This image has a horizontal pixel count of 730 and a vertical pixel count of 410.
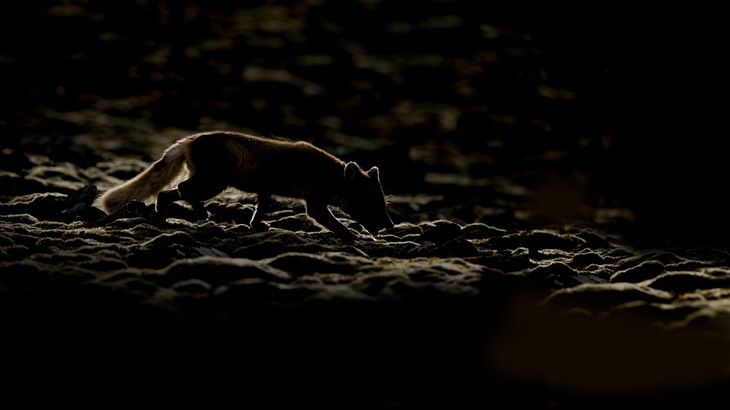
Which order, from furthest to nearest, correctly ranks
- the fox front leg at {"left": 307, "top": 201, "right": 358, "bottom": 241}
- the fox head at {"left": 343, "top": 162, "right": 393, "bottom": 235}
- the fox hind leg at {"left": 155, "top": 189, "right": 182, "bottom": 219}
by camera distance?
the fox head at {"left": 343, "top": 162, "right": 393, "bottom": 235} < the fox hind leg at {"left": 155, "top": 189, "right": 182, "bottom": 219} < the fox front leg at {"left": 307, "top": 201, "right": 358, "bottom": 241}

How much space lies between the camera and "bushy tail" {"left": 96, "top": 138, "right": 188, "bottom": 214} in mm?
12734

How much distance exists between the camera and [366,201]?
13172 mm

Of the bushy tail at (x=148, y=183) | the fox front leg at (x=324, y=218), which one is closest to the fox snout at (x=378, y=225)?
the fox front leg at (x=324, y=218)

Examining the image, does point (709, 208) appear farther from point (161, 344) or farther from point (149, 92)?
point (149, 92)

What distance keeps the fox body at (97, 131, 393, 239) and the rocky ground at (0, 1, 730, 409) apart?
45cm

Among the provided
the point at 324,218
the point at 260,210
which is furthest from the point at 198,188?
the point at 324,218

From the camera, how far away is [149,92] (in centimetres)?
4281

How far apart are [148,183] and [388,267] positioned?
5625mm

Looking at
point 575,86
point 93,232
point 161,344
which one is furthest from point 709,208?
point 161,344

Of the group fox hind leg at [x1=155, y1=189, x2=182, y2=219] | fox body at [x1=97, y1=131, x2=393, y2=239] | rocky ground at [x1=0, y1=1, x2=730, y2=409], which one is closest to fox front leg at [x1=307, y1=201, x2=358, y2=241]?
fox body at [x1=97, y1=131, x2=393, y2=239]

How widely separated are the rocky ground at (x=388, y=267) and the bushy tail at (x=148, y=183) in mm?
287

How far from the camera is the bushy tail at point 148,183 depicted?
12.7m

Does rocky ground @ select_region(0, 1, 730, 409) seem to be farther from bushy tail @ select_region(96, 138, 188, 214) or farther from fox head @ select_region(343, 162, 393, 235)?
fox head @ select_region(343, 162, 393, 235)

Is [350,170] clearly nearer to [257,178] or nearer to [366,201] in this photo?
[366,201]
